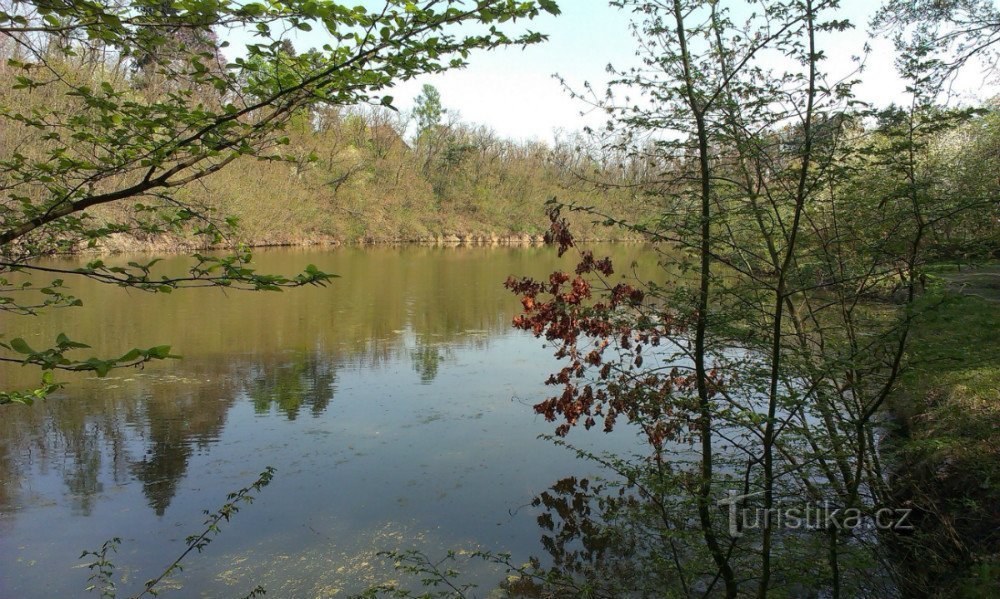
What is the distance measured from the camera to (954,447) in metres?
4.36

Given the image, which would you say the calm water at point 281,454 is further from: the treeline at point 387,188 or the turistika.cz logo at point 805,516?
the treeline at point 387,188

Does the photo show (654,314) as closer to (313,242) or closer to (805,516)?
(805,516)

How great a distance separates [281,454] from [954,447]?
5583mm

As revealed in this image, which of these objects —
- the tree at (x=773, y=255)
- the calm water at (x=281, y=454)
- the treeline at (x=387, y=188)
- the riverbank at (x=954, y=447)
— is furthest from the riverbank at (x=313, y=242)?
the tree at (x=773, y=255)

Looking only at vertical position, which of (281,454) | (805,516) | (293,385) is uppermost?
(805,516)

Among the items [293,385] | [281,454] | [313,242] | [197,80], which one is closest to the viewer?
[197,80]

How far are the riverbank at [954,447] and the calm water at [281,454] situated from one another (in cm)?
247

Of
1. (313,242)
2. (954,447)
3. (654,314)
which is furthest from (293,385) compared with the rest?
(313,242)

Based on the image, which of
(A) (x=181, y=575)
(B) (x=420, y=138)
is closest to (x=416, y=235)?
(B) (x=420, y=138)

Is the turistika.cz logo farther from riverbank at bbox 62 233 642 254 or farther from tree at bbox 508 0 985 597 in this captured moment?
riverbank at bbox 62 233 642 254

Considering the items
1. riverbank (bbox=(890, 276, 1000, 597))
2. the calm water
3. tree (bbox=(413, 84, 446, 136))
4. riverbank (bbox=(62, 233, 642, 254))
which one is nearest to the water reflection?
the calm water

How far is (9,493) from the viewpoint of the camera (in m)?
5.25

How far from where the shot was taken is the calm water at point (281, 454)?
4422 mm

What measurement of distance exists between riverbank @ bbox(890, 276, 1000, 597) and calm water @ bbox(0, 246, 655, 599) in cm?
247
